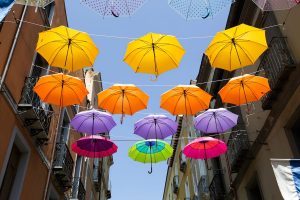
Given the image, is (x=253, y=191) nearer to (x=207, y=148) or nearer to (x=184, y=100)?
(x=207, y=148)

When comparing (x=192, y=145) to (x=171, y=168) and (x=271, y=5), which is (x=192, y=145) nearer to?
(x=271, y=5)

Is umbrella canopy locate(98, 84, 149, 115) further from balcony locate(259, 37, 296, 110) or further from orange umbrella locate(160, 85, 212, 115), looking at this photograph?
balcony locate(259, 37, 296, 110)

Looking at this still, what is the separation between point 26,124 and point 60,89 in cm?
203

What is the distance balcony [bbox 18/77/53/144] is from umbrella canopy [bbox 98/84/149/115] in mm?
2236

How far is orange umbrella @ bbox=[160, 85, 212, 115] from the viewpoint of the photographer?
30.7 feet

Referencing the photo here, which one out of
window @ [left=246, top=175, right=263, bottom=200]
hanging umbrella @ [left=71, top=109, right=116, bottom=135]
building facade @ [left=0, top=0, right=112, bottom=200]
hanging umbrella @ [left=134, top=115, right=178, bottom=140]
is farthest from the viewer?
window @ [left=246, top=175, right=263, bottom=200]

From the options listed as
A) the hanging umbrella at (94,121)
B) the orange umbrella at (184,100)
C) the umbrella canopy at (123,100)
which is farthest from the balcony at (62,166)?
the orange umbrella at (184,100)

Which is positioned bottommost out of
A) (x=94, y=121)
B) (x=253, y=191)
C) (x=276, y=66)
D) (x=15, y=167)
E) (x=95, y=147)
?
(x=253, y=191)

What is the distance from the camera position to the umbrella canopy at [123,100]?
930 cm

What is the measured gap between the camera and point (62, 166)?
42.6ft

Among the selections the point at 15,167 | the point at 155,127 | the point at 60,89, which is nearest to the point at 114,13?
the point at 60,89

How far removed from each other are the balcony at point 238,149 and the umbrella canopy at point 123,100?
4.17 meters

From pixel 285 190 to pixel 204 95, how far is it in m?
3.72

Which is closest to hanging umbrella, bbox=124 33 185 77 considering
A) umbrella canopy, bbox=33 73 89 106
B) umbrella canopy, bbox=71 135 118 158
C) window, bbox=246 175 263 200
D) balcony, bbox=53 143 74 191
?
umbrella canopy, bbox=33 73 89 106
